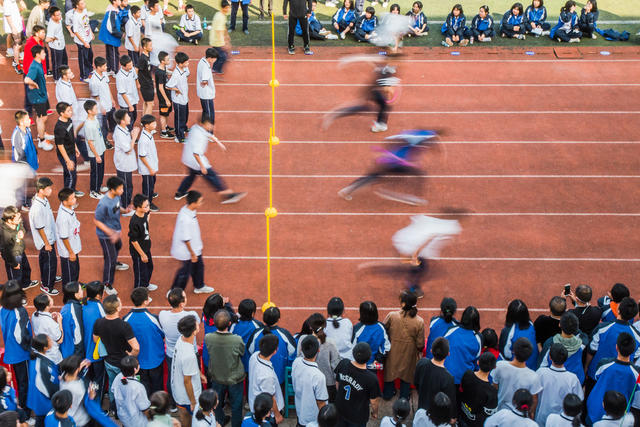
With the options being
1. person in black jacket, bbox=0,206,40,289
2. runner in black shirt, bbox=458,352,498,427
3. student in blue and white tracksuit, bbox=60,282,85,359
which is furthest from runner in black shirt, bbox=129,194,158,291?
runner in black shirt, bbox=458,352,498,427

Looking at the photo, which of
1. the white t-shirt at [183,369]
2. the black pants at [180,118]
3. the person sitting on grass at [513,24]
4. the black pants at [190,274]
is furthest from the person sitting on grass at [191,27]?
the white t-shirt at [183,369]

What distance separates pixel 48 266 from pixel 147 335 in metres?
2.73

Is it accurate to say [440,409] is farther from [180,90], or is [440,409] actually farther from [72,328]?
[180,90]

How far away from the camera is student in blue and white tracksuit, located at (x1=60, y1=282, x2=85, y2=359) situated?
751 centimetres

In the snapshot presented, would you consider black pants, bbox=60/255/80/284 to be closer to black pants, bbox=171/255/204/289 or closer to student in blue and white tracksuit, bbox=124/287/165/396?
black pants, bbox=171/255/204/289

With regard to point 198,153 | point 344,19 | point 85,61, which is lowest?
point 198,153

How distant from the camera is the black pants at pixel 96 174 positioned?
36.8ft

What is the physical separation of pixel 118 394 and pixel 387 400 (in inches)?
114

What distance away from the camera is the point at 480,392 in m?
6.73

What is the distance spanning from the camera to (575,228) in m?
11.2

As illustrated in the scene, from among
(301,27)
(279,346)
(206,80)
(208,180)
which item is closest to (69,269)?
(208,180)

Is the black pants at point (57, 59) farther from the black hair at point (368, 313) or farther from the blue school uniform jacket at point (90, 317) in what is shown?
the black hair at point (368, 313)

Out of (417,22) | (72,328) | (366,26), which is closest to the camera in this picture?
(72,328)

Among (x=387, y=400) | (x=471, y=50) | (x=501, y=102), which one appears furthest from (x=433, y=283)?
(x=471, y=50)
